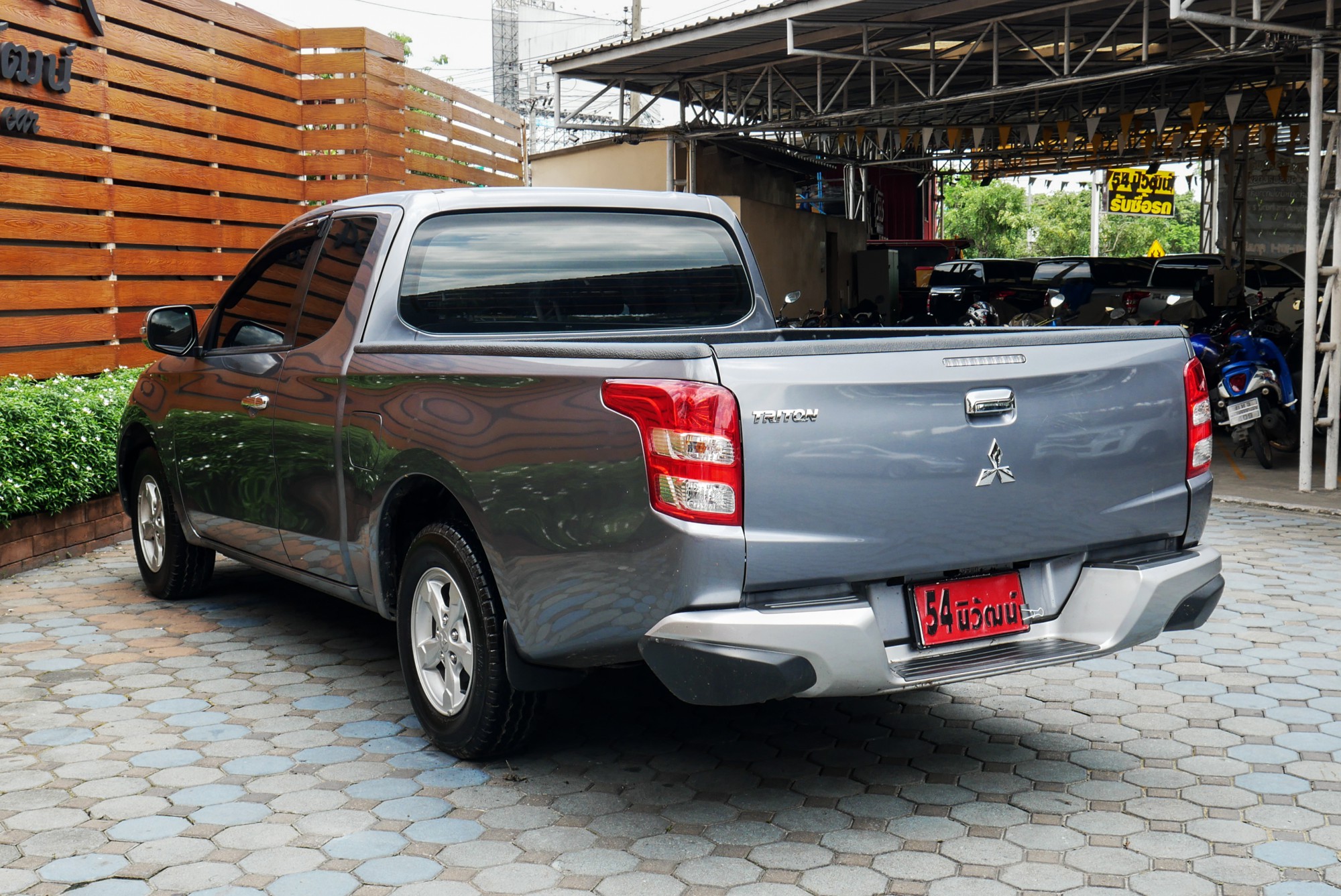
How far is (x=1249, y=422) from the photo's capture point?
36.1ft

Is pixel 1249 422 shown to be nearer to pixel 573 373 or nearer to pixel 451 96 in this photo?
pixel 573 373

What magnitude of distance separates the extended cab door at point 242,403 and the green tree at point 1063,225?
72.9m

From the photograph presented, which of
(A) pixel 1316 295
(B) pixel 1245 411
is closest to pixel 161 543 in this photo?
(A) pixel 1316 295

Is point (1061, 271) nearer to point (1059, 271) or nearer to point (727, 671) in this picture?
point (1059, 271)

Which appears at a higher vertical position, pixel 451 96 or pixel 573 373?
pixel 451 96

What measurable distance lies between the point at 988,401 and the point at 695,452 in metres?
0.85

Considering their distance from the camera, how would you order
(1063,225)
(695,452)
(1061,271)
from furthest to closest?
(1063,225)
(1061,271)
(695,452)

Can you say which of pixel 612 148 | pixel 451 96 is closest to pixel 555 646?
pixel 451 96

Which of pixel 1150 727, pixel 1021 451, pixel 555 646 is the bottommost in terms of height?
pixel 1150 727

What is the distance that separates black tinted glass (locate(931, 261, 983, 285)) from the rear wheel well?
2167 centimetres

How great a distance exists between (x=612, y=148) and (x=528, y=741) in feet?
54.7

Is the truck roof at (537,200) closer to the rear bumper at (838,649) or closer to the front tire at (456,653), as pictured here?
the front tire at (456,653)

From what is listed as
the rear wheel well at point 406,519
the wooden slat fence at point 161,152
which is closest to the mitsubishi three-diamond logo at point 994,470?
the rear wheel well at point 406,519

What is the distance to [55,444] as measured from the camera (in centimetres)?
728
